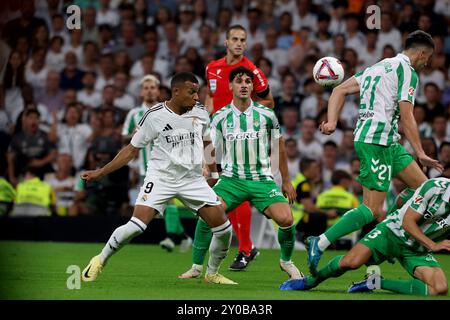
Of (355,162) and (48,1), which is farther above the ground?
(48,1)

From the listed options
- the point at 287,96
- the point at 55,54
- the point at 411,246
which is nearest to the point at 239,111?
the point at 411,246

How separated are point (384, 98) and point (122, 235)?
252 centimetres

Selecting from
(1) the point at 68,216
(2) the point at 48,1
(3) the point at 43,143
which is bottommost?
(1) the point at 68,216

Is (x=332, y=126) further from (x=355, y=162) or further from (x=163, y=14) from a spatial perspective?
(x=163, y=14)

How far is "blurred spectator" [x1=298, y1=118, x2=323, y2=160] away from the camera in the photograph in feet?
51.2

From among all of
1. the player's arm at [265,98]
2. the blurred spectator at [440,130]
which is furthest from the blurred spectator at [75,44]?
the player's arm at [265,98]

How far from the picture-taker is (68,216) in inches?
602

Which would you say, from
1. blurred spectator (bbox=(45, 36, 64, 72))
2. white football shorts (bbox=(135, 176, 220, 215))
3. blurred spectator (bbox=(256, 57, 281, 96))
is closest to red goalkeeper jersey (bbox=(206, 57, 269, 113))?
white football shorts (bbox=(135, 176, 220, 215))

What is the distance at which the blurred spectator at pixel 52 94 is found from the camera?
1709 centimetres

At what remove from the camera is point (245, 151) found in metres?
9.84

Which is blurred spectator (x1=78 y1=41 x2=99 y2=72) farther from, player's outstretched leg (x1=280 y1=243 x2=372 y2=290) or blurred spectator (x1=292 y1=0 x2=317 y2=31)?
player's outstretched leg (x1=280 y1=243 x2=372 y2=290)

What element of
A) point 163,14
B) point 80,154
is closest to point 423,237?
point 80,154

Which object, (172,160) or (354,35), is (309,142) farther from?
(172,160)

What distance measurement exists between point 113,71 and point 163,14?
4.28 feet
